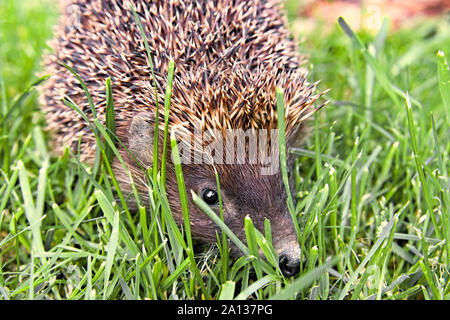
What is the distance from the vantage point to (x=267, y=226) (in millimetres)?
2393

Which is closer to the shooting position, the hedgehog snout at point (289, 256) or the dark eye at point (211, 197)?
the hedgehog snout at point (289, 256)

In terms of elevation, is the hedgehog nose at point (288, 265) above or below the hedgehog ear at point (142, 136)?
below

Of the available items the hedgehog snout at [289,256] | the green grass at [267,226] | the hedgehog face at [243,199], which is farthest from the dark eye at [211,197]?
the hedgehog snout at [289,256]

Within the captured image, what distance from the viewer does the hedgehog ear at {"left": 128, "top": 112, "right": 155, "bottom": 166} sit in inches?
114

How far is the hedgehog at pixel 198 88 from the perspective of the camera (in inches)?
107

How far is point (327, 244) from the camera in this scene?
9.84ft

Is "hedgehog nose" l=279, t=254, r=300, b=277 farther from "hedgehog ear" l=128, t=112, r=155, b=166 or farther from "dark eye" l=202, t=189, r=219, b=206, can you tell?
"hedgehog ear" l=128, t=112, r=155, b=166

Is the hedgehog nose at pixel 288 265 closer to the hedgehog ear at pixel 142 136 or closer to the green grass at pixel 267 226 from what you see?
the green grass at pixel 267 226

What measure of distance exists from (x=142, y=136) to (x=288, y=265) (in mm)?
1252

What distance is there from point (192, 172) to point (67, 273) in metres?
0.97

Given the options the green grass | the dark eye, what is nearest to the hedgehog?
the dark eye

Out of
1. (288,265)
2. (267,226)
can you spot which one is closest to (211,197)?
(267,226)

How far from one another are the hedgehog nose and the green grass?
75 millimetres
